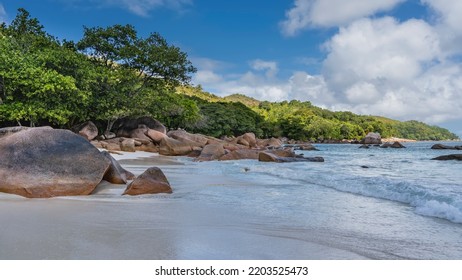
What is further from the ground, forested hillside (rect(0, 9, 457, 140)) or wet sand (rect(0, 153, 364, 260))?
forested hillside (rect(0, 9, 457, 140))

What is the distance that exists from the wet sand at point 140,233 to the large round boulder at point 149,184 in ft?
2.52

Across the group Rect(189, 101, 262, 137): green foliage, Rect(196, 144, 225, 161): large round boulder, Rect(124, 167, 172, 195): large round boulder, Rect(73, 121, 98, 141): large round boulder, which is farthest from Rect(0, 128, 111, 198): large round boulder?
Rect(189, 101, 262, 137): green foliage

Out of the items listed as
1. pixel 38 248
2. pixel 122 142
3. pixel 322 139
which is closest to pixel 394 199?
pixel 38 248

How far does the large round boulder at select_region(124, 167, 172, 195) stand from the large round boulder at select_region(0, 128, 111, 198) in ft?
2.21

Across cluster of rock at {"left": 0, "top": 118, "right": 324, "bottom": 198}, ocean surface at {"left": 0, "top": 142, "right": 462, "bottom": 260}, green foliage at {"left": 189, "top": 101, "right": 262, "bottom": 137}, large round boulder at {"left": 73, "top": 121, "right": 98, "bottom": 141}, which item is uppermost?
green foliage at {"left": 189, "top": 101, "right": 262, "bottom": 137}

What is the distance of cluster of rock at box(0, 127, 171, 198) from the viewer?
19.2ft

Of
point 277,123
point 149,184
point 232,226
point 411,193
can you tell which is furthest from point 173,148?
point 277,123

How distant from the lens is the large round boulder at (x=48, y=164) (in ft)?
19.2

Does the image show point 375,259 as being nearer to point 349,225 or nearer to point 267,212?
point 349,225

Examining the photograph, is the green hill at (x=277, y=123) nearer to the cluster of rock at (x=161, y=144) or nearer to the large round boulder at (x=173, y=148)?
the cluster of rock at (x=161, y=144)

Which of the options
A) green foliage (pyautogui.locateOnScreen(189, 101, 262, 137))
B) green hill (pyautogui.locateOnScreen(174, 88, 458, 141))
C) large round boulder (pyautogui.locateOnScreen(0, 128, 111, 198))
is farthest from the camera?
green hill (pyautogui.locateOnScreen(174, 88, 458, 141))

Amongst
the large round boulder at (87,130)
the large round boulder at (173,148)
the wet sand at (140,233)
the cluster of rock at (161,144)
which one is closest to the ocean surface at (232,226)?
the wet sand at (140,233)

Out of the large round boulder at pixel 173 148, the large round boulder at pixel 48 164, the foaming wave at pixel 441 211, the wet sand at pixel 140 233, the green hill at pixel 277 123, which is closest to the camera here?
the wet sand at pixel 140 233

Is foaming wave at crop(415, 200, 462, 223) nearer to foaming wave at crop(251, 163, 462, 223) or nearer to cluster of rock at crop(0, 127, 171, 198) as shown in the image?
foaming wave at crop(251, 163, 462, 223)
